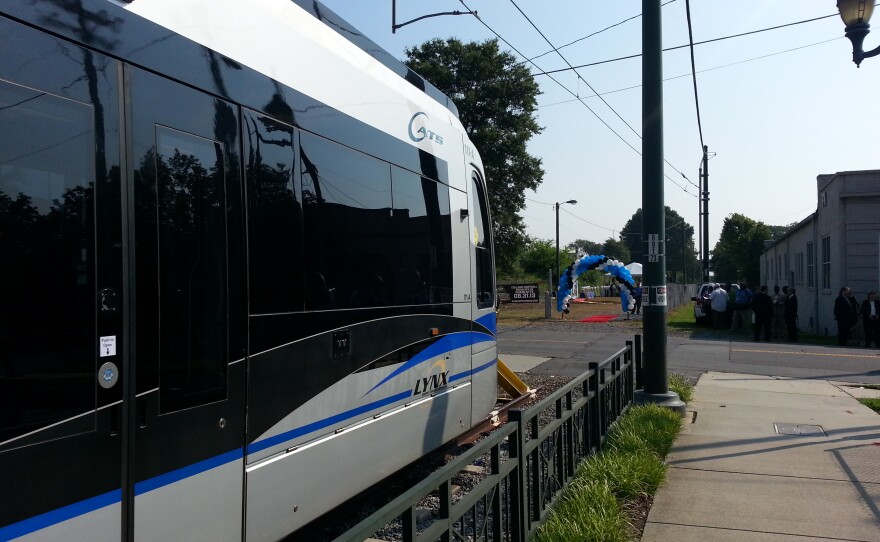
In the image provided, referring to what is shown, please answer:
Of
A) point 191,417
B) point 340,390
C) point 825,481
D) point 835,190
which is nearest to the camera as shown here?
point 191,417

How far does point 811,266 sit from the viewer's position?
97.7 ft

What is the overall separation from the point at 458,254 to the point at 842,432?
519cm

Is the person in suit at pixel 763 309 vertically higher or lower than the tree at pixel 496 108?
lower

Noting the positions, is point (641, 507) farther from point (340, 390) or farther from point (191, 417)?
point (191, 417)

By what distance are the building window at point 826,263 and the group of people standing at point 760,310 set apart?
1821 millimetres

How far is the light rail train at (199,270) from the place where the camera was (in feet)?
9.65

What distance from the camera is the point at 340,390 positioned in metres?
5.02

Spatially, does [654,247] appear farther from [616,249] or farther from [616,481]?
[616,249]

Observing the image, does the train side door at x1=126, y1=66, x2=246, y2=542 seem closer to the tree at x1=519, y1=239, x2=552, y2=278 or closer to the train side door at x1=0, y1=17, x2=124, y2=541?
the train side door at x1=0, y1=17, x2=124, y2=541

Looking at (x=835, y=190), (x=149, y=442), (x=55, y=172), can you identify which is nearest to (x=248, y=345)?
(x=149, y=442)

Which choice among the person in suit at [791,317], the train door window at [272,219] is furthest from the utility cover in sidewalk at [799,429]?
the person in suit at [791,317]

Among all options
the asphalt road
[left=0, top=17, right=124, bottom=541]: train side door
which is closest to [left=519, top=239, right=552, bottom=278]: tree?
the asphalt road

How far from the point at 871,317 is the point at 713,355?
18.7 feet

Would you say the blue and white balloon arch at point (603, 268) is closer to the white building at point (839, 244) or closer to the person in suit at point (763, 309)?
the white building at point (839, 244)
